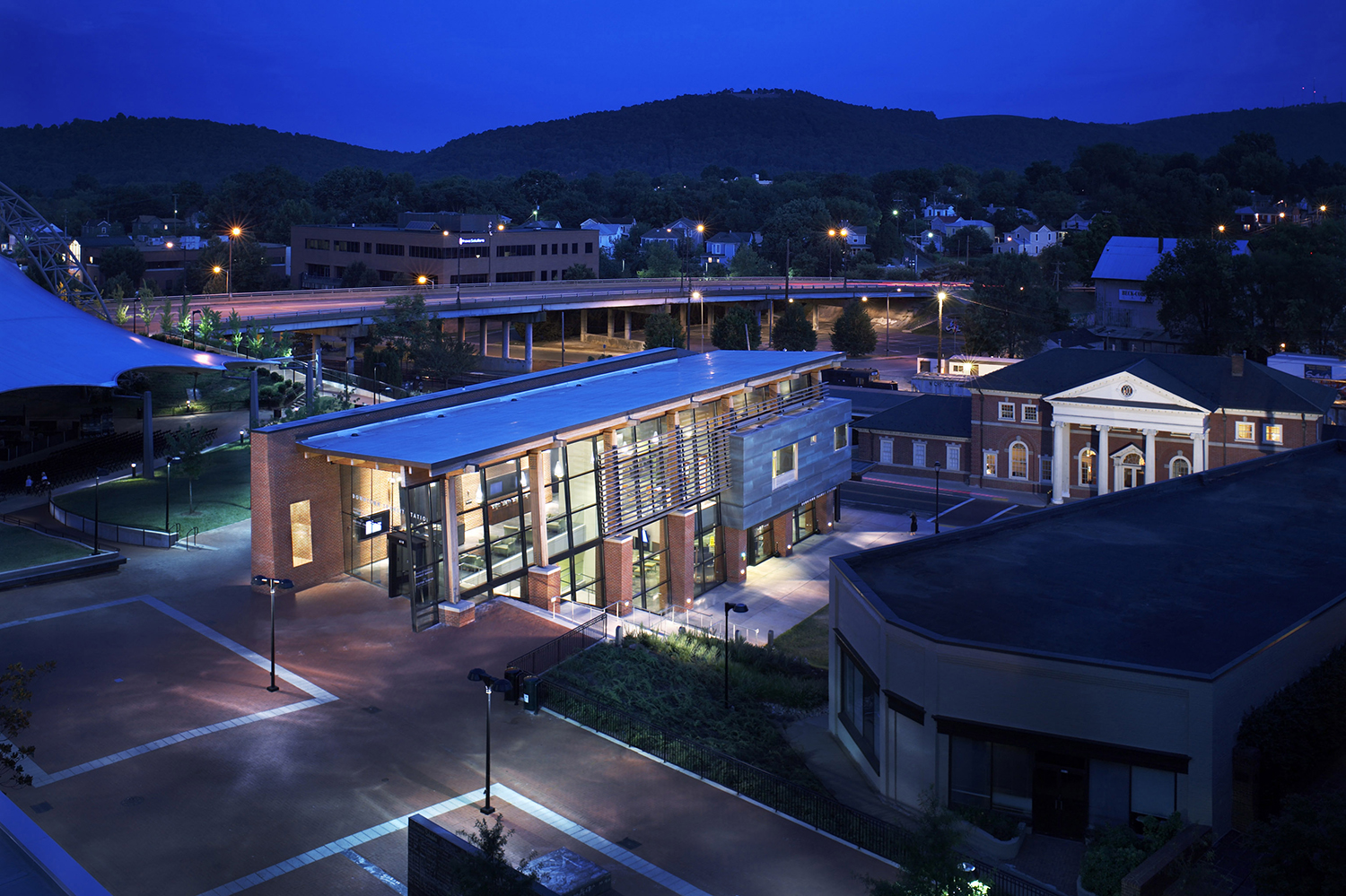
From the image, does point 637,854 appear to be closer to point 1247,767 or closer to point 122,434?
point 1247,767

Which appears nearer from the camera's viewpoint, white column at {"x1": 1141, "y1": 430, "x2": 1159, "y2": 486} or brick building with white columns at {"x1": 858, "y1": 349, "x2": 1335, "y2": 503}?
brick building with white columns at {"x1": 858, "y1": 349, "x2": 1335, "y2": 503}

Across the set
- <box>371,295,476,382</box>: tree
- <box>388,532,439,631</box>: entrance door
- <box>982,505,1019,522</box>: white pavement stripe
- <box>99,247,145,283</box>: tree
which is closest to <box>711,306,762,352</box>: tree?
<box>371,295,476,382</box>: tree

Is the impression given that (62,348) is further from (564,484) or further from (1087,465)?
(1087,465)

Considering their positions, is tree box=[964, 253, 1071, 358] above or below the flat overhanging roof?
above

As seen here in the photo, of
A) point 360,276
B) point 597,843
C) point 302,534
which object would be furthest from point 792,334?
point 597,843

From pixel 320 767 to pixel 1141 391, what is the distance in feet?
160

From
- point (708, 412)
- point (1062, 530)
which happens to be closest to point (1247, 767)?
point (1062, 530)

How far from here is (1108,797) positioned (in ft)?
77.0

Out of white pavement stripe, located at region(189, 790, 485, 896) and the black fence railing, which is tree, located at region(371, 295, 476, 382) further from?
white pavement stripe, located at region(189, 790, 485, 896)

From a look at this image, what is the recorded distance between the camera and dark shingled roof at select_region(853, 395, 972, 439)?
67438mm

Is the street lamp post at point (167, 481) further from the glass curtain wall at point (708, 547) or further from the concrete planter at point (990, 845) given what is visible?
the concrete planter at point (990, 845)

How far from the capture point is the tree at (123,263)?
434 feet

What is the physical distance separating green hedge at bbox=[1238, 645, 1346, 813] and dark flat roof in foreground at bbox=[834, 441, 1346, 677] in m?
1.27

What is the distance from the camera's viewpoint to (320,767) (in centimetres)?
2431
